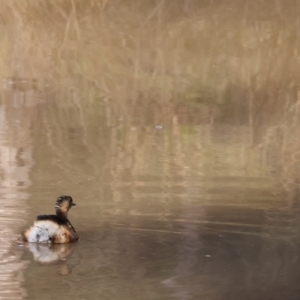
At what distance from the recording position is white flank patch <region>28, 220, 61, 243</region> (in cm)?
666

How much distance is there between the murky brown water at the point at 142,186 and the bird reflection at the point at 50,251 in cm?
1

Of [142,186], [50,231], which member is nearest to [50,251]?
[50,231]

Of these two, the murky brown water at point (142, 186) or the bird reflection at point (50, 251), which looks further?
the bird reflection at point (50, 251)

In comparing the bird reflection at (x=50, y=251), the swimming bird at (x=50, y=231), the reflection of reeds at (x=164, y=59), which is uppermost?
the reflection of reeds at (x=164, y=59)

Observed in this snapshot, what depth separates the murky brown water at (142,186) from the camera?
19.7 feet

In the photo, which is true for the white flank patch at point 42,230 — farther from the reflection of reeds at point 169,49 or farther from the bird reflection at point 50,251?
the reflection of reeds at point 169,49

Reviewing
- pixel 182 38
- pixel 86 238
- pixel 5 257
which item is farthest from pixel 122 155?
pixel 182 38

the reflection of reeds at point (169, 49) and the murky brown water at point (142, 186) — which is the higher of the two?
the reflection of reeds at point (169, 49)

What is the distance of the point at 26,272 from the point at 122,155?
382 centimetres

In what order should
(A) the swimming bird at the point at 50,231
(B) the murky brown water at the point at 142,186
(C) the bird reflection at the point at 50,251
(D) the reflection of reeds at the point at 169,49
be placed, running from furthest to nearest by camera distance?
(D) the reflection of reeds at the point at 169,49 → (A) the swimming bird at the point at 50,231 → (C) the bird reflection at the point at 50,251 → (B) the murky brown water at the point at 142,186

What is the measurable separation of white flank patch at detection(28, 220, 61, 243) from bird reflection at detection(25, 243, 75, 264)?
5cm

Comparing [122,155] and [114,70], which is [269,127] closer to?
[122,155]

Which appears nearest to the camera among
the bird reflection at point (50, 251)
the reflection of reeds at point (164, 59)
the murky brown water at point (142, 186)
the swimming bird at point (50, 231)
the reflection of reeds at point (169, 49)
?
the murky brown water at point (142, 186)

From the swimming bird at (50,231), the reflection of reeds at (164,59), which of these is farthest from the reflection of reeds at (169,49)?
the swimming bird at (50,231)
